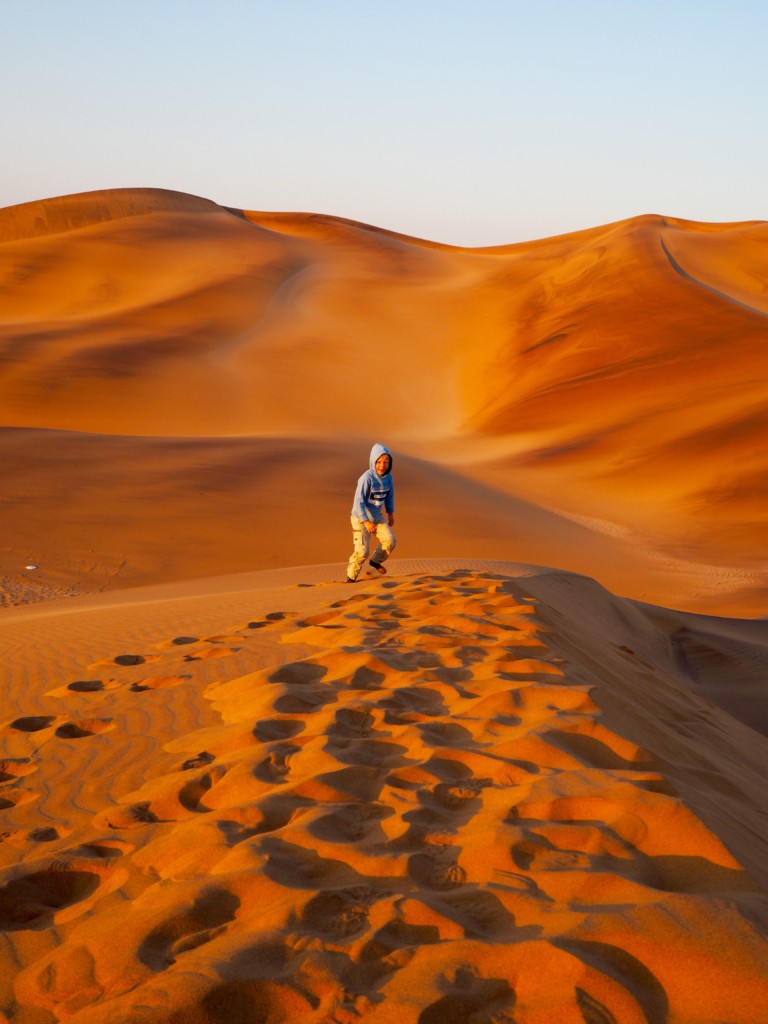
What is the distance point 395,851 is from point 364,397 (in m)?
32.0

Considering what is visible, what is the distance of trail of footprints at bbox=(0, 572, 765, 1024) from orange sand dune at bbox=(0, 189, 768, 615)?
8703 millimetres

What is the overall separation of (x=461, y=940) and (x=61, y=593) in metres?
10.1

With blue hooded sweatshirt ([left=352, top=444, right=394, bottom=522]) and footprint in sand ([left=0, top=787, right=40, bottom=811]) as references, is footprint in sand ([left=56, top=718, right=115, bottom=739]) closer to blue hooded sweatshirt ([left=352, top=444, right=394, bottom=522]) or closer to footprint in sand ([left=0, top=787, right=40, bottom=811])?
footprint in sand ([left=0, top=787, right=40, bottom=811])

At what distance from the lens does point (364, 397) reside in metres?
34.3

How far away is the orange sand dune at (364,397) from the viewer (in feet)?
49.5

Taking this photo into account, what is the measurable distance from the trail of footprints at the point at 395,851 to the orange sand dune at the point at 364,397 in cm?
870

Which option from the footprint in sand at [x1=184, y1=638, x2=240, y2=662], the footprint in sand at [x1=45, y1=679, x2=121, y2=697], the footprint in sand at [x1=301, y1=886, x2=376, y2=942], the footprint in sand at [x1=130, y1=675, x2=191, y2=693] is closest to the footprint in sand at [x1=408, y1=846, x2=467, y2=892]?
the footprint in sand at [x1=301, y1=886, x2=376, y2=942]

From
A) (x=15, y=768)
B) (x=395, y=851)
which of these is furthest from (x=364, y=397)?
(x=395, y=851)

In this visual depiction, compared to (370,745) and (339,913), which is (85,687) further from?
(339,913)

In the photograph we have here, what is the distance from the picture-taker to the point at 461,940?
2.30m

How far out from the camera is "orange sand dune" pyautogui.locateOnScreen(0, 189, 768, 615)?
1510 centimetres

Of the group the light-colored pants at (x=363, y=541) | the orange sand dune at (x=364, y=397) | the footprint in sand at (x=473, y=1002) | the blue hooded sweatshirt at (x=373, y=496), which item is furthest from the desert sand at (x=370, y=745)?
the blue hooded sweatshirt at (x=373, y=496)

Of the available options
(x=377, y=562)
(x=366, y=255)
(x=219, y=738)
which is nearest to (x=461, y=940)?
(x=219, y=738)

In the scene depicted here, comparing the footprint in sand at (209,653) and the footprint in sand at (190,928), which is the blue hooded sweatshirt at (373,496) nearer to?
the footprint in sand at (209,653)
